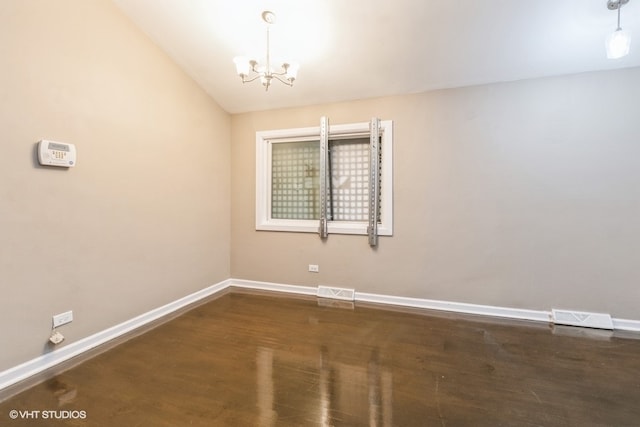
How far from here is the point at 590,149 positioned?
2881 millimetres

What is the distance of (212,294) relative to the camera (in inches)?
154

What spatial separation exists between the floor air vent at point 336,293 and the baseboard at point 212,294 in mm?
70

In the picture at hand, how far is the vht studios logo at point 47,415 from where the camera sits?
1.68m

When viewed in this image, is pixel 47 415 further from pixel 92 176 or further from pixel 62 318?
pixel 92 176

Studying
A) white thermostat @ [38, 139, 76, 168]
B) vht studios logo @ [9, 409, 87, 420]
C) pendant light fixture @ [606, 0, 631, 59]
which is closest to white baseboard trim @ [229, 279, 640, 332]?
pendant light fixture @ [606, 0, 631, 59]

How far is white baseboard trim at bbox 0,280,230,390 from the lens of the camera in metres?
2.01

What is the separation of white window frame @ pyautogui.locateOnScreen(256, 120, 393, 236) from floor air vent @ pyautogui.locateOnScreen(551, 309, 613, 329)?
1.85m

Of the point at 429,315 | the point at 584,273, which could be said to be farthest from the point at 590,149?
the point at 429,315

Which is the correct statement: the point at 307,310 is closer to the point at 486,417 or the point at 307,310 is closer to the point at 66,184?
the point at 486,417

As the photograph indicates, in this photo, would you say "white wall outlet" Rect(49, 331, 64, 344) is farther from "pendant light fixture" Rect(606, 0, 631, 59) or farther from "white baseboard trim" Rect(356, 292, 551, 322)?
"pendant light fixture" Rect(606, 0, 631, 59)

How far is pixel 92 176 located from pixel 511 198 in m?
4.00

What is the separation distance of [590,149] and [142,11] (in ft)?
14.6

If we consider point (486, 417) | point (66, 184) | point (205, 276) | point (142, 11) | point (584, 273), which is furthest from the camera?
point (205, 276)

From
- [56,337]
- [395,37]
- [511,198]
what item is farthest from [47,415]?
[511,198]
